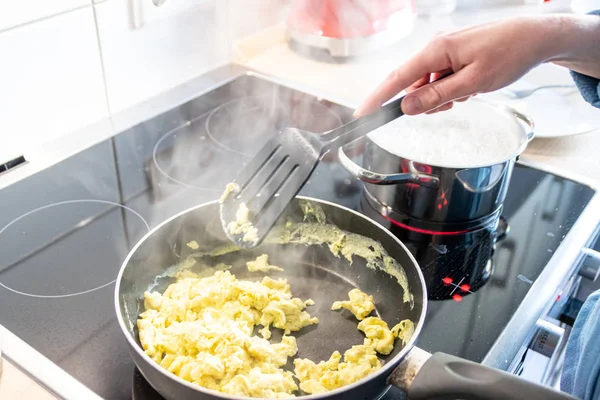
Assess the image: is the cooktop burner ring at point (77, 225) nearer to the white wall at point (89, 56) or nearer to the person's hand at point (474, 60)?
the white wall at point (89, 56)

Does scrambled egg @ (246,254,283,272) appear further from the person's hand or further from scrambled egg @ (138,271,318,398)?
the person's hand

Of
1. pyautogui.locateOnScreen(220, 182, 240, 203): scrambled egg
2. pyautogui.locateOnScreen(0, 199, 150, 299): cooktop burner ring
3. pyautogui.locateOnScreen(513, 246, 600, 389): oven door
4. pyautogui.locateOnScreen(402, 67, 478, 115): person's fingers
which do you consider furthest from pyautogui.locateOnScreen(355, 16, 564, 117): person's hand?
pyautogui.locateOnScreen(0, 199, 150, 299): cooktop burner ring

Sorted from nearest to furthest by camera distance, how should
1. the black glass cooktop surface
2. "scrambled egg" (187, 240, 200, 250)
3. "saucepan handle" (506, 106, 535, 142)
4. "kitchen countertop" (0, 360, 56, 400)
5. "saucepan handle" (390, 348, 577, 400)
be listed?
1. "saucepan handle" (390, 348, 577, 400)
2. "kitchen countertop" (0, 360, 56, 400)
3. the black glass cooktop surface
4. "scrambled egg" (187, 240, 200, 250)
5. "saucepan handle" (506, 106, 535, 142)

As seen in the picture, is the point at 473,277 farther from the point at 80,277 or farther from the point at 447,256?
the point at 80,277

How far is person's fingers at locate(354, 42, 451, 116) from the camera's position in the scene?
84 centimetres

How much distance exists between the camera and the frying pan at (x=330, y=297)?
1.91ft

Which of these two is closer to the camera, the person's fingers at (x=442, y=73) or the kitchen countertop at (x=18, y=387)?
the kitchen countertop at (x=18, y=387)

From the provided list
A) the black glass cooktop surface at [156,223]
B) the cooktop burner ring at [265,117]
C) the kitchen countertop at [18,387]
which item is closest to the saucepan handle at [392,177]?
the black glass cooktop surface at [156,223]

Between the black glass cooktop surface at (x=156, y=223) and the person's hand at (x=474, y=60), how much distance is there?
0.26 meters

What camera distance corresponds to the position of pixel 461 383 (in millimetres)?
571

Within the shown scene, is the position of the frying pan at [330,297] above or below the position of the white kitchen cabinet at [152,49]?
below

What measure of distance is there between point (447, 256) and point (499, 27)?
0.36 meters

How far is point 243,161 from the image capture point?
1.14 meters

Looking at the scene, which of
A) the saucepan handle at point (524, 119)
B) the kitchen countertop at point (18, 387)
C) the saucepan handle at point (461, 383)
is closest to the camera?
the saucepan handle at point (461, 383)
